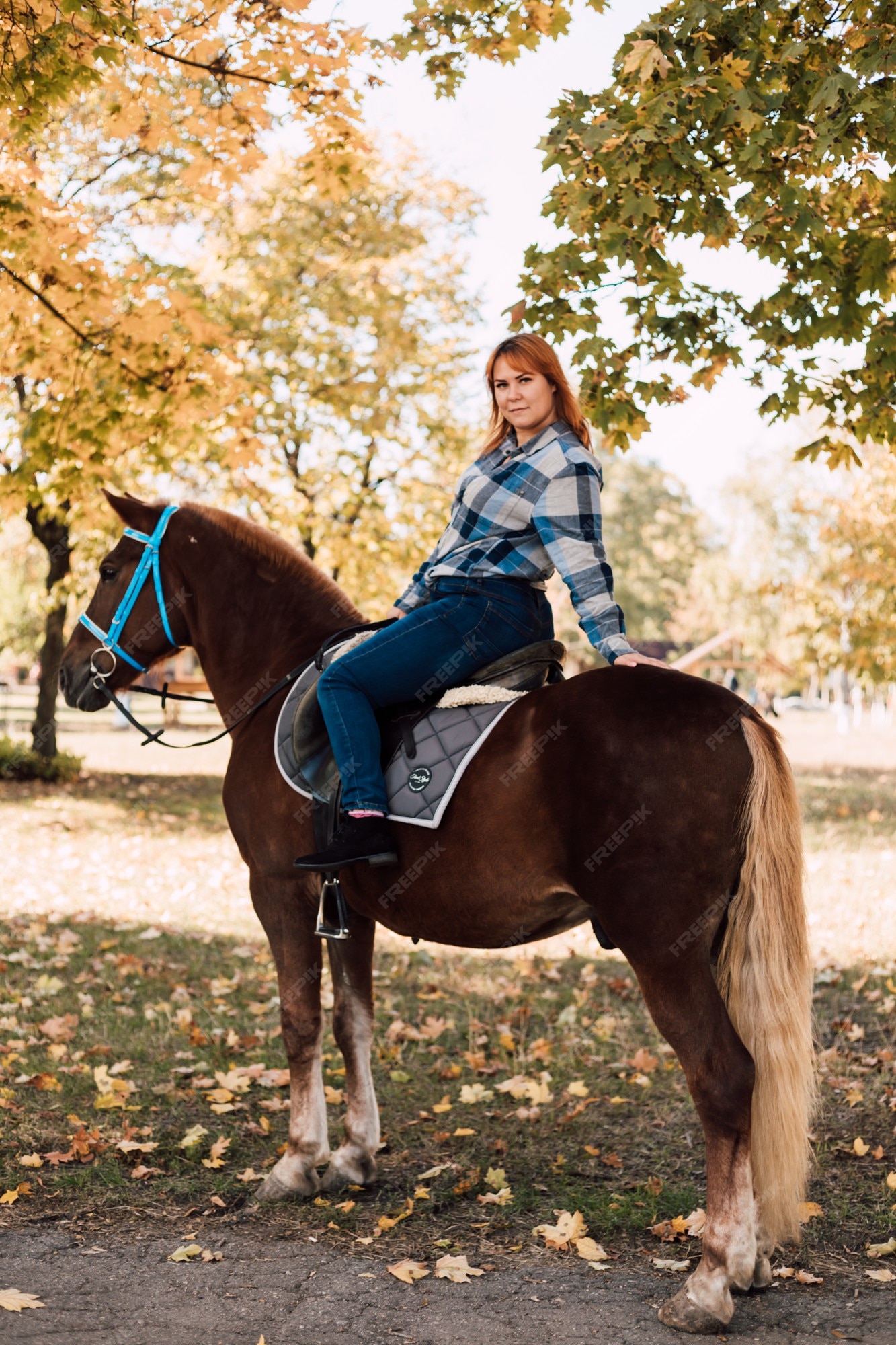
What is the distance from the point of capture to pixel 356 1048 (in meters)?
4.66

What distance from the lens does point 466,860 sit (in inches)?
146

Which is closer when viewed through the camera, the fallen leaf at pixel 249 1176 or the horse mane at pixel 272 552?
the fallen leaf at pixel 249 1176

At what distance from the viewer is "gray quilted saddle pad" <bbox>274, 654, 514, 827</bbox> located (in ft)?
12.2

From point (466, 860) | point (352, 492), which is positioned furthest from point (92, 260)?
point (352, 492)

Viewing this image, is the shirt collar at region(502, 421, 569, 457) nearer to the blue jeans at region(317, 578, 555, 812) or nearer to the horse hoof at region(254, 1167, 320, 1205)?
the blue jeans at region(317, 578, 555, 812)

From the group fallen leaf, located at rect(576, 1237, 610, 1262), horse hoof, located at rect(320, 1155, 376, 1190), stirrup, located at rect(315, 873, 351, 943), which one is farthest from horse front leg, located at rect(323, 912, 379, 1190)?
fallen leaf, located at rect(576, 1237, 610, 1262)

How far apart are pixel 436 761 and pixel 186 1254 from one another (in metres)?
1.97

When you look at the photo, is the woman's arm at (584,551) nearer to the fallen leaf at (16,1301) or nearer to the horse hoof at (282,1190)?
the horse hoof at (282,1190)

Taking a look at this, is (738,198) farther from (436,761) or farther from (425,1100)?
(425,1100)

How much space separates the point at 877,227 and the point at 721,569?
47952 millimetres

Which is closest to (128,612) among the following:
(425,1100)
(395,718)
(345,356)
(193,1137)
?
(395,718)

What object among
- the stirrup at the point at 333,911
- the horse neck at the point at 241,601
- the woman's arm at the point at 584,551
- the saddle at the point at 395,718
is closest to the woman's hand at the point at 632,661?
the woman's arm at the point at 584,551

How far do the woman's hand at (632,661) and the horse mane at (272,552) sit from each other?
160 cm

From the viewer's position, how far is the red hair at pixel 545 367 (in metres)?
3.98
